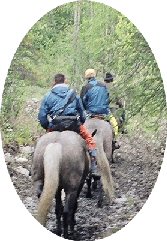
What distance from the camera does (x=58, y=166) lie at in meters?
5.27

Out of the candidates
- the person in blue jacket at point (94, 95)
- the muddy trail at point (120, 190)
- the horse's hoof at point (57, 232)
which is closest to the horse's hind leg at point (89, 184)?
the muddy trail at point (120, 190)

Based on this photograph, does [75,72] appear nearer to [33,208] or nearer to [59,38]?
[59,38]

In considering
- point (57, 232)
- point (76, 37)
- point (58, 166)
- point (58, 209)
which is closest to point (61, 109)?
point (58, 166)

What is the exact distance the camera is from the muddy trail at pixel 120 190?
541 centimetres

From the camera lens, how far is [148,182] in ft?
17.9

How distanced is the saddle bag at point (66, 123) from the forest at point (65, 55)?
0.12 meters

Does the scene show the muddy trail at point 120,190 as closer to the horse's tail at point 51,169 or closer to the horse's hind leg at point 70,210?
the horse's hind leg at point 70,210

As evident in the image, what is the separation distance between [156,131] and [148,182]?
32 centimetres

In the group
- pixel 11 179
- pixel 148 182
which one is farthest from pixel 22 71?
pixel 148 182

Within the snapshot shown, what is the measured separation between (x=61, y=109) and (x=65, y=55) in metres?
0.33

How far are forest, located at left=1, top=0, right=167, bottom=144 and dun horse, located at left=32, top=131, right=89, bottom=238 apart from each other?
0.40ft

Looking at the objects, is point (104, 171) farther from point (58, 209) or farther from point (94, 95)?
point (94, 95)

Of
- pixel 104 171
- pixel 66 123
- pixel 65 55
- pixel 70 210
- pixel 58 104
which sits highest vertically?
pixel 65 55

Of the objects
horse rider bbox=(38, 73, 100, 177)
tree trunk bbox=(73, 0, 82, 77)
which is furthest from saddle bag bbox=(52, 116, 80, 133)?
tree trunk bbox=(73, 0, 82, 77)
